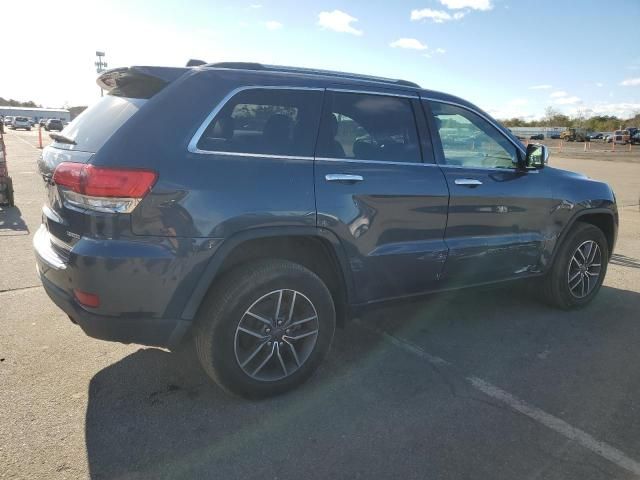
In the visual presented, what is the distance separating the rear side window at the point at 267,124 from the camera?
115 inches

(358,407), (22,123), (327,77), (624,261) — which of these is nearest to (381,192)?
(327,77)

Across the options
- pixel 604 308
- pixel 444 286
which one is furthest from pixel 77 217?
pixel 604 308

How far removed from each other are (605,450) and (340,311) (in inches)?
66.2

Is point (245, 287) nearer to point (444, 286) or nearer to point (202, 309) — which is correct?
point (202, 309)

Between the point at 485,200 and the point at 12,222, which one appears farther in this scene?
the point at 12,222

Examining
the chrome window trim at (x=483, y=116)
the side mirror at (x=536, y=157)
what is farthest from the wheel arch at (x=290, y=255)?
the side mirror at (x=536, y=157)

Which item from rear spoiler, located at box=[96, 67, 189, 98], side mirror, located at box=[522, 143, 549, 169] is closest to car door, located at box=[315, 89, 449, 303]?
rear spoiler, located at box=[96, 67, 189, 98]

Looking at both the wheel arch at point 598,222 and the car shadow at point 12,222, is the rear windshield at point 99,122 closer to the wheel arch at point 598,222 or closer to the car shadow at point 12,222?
the wheel arch at point 598,222

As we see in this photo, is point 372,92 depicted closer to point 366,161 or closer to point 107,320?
point 366,161

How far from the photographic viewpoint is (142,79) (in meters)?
3.00

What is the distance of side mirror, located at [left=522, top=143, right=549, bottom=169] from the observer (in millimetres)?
4234

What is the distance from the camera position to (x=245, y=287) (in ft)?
9.57

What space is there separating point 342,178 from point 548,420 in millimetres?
1861

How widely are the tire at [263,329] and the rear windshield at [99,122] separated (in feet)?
3.36
